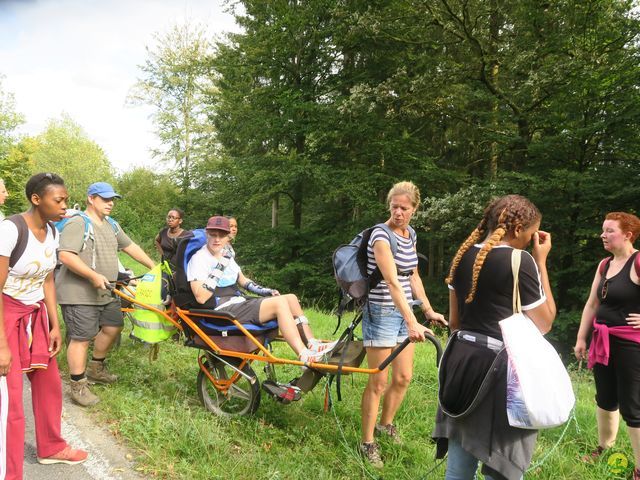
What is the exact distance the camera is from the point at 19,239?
108 inches

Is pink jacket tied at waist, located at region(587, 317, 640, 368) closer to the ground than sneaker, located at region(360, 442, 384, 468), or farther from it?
farther from it

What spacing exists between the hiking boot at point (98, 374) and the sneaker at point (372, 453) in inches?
112

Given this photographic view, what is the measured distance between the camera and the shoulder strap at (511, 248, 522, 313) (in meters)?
2.02

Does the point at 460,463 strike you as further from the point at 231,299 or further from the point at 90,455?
the point at 90,455

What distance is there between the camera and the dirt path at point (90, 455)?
309 centimetres

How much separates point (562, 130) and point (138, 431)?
10697 mm

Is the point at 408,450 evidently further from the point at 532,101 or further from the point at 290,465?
the point at 532,101

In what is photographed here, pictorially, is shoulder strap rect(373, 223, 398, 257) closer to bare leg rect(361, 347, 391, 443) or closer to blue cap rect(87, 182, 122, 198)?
bare leg rect(361, 347, 391, 443)

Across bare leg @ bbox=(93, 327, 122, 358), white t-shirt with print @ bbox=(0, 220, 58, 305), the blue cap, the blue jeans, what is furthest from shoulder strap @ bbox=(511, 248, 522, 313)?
bare leg @ bbox=(93, 327, 122, 358)

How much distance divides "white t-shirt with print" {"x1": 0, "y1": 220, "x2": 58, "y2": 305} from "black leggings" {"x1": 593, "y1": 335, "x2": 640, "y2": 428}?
4094 mm

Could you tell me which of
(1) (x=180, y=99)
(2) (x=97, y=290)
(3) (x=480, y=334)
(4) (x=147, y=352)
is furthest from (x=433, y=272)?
(1) (x=180, y=99)

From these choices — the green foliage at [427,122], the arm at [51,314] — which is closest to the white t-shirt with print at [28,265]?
the arm at [51,314]

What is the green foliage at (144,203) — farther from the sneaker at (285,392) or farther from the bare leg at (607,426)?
the bare leg at (607,426)

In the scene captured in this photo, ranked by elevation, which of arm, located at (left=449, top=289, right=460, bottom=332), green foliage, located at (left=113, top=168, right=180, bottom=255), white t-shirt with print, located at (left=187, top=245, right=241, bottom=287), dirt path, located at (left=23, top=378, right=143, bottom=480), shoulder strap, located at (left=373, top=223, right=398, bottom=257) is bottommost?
dirt path, located at (left=23, top=378, right=143, bottom=480)
